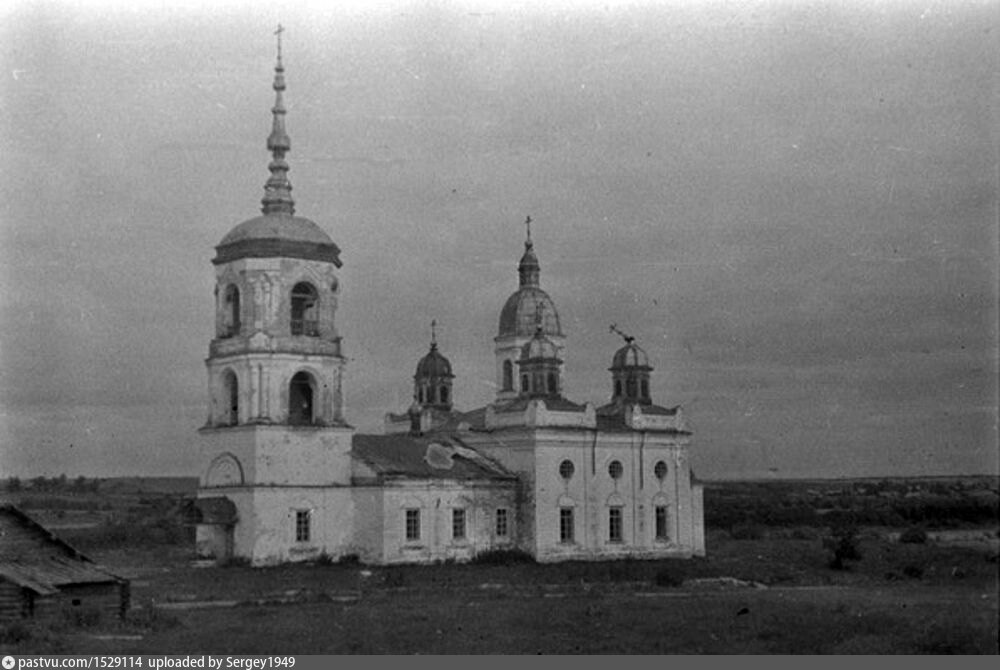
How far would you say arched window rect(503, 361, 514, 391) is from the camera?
47.5m

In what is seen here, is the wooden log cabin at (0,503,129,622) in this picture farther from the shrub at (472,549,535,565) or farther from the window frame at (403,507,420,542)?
the shrub at (472,549,535,565)

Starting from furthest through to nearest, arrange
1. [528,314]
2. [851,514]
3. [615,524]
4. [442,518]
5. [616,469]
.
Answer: [851,514] < [528,314] < [616,469] < [615,524] < [442,518]

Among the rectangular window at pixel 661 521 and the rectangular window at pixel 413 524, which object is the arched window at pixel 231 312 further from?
the rectangular window at pixel 661 521

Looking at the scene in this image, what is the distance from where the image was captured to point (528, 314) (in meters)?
47.4

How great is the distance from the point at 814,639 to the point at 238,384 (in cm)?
2089

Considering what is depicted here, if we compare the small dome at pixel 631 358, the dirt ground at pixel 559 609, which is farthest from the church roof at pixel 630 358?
the dirt ground at pixel 559 609

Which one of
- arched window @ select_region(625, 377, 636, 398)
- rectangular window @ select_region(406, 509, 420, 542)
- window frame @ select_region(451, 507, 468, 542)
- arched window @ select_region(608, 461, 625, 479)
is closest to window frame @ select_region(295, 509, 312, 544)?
rectangular window @ select_region(406, 509, 420, 542)

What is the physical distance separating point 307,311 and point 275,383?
8.35 feet

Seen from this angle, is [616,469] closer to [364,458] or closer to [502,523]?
[502,523]

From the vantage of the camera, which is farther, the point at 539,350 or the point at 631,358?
the point at 631,358

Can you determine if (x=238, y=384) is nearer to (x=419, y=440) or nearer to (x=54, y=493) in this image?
(x=419, y=440)

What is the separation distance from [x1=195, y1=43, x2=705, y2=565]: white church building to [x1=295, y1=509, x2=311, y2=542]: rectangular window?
0.04 m

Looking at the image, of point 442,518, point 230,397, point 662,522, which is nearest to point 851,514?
point 662,522

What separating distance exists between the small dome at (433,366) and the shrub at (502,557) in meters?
11.3
